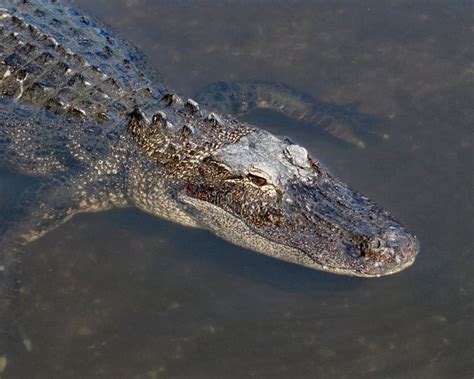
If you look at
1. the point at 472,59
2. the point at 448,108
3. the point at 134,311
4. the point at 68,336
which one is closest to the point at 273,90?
the point at 448,108

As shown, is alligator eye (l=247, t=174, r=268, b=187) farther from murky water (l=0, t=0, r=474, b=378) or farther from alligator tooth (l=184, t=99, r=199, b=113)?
alligator tooth (l=184, t=99, r=199, b=113)

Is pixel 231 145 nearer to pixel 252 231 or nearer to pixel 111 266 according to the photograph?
pixel 252 231

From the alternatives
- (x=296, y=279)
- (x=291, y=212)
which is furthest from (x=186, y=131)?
(x=296, y=279)

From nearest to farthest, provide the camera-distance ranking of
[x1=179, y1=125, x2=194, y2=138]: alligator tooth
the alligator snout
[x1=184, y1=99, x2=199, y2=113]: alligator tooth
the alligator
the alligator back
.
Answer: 1. the alligator snout
2. the alligator
3. [x1=179, y1=125, x2=194, y2=138]: alligator tooth
4. the alligator back
5. [x1=184, y1=99, x2=199, y2=113]: alligator tooth

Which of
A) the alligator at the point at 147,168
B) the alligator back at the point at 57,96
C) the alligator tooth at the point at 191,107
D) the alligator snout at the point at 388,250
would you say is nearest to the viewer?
the alligator snout at the point at 388,250

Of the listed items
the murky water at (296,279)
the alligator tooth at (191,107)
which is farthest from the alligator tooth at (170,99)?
the murky water at (296,279)

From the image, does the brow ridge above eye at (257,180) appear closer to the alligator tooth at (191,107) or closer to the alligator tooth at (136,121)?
the alligator tooth at (191,107)

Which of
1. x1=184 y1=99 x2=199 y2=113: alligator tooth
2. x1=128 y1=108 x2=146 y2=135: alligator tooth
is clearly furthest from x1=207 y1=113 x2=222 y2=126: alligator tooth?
x1=128 y1=108 x2=146 y2=135: alligator tooth
